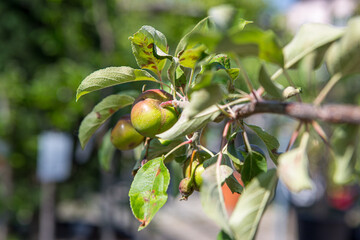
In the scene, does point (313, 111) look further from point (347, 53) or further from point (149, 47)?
point (149, 47)

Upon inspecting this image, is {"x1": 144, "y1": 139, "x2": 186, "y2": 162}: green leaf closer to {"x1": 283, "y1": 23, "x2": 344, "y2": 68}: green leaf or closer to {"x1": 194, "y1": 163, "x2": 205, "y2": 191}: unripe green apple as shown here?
{"x1": 194, "y1": 163, "x2": 205, "y2": 191}: unripe green apple

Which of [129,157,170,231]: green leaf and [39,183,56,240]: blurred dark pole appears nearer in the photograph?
[129,157,170,231]: green leaf

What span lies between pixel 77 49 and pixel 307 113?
337 cm

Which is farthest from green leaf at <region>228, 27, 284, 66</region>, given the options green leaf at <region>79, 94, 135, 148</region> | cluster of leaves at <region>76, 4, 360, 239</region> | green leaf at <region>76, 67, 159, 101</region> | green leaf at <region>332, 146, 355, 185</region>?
green leaf at <region>79, 94, 135, 148</region>

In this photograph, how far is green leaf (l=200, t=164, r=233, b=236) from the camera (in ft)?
1.23

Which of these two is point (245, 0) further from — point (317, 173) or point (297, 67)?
point (297, 67)

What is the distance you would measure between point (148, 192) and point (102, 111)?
19 cm

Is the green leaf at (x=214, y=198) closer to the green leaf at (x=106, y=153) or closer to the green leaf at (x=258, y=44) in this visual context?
the green leaf at (x=258, y=44)

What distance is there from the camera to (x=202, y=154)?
0.56m

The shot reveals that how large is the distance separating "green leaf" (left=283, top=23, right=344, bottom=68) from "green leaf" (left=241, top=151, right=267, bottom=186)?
0.14 m

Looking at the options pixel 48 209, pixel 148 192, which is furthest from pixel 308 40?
pixel 48 209

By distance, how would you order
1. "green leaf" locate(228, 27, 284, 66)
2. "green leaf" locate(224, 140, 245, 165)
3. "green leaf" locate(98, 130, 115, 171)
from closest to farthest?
1. "green leaf" locate(228, 27, 284, 66)
2. "green leaf" locate(224, 140, 245, 165)
3. "green leaf" locate(98, 130, 115, 171)

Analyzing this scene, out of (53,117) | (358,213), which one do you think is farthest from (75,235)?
(358,213)

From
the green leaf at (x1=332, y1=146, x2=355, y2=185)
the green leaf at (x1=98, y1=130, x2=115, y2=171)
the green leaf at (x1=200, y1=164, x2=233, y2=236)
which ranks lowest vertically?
the green leaf at (x1=98, y1=130, x2=115, y2=171)
